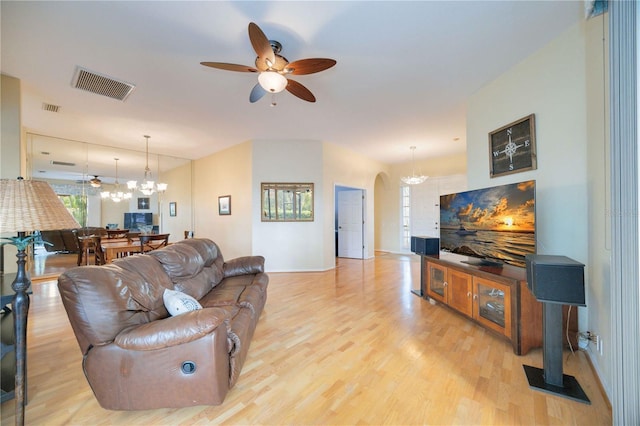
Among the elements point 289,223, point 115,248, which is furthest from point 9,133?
point 289,223

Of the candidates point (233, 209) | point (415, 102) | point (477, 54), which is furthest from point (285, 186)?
point (477, 54)

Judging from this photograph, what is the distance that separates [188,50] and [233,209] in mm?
3691

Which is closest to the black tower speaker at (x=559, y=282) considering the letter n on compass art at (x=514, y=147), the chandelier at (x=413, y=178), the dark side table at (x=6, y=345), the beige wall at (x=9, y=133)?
the letter n on compass art at (x=514, y=147)

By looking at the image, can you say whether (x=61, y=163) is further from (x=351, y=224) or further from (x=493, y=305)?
(x=493, y=305)

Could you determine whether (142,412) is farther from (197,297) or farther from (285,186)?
(285,186)

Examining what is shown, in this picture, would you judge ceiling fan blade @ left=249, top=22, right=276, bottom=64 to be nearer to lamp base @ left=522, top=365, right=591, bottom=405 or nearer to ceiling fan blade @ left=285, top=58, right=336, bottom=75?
ceiling fan blade @ left=285, top=58, right=336, bottom=75

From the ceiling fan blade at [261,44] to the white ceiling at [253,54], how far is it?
31cm

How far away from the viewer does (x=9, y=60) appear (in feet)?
8.26

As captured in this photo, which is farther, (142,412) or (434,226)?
(434,226)

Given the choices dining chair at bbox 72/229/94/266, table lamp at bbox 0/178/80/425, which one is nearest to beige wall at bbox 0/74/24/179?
dining chair at bbox 72/229/94/266

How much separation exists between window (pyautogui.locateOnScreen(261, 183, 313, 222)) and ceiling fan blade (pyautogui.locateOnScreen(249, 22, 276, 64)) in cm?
329

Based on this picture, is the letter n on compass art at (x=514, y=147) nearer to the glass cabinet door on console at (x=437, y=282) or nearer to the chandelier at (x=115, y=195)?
the glass cabinet door on console at (x=437, y=282)

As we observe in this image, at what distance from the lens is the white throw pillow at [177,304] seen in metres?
1.66

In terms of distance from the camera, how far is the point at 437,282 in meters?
3.21
